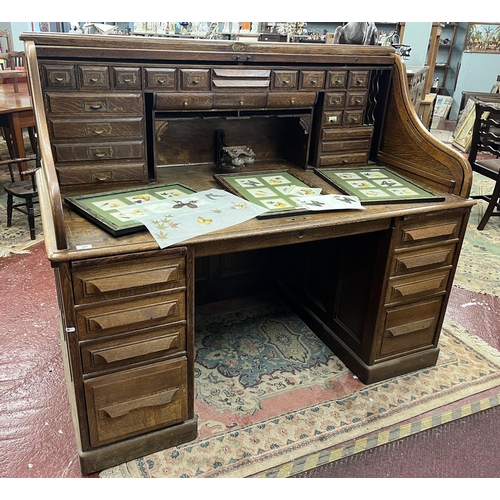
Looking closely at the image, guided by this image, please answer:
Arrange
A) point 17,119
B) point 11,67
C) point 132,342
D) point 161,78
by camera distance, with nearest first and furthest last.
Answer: point 132,342, point 161,78, point 17,119, point 11,67

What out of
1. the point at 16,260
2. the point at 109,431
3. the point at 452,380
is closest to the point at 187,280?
the point at 109,431

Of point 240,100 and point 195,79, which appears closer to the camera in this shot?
point 195,79

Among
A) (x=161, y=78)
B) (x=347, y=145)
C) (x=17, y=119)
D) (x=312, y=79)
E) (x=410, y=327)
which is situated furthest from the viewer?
(x=17, y=119)

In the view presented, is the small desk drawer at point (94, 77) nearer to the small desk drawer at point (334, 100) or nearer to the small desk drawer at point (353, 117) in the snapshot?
the small desk drawer at point (334, 100)

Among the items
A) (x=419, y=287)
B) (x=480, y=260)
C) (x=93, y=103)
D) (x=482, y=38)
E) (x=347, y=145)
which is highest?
(x=482, y=38)

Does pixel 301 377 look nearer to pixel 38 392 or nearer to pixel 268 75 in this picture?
pixel 38 392

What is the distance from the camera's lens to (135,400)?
1752 millimetres

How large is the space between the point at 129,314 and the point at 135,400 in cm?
36

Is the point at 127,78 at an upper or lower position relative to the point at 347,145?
upper

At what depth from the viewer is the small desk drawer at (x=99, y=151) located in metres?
1.87

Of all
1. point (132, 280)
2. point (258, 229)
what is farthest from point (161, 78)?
point (132, 280)

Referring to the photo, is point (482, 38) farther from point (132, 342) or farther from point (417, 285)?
point (132, 342)

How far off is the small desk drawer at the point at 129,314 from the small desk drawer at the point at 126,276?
0.03 m

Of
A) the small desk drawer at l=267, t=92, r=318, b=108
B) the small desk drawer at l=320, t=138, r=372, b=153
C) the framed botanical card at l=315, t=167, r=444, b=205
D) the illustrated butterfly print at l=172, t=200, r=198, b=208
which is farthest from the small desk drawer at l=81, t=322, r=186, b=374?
the small desk drawer at l=320, t=138, r=372, b=153
